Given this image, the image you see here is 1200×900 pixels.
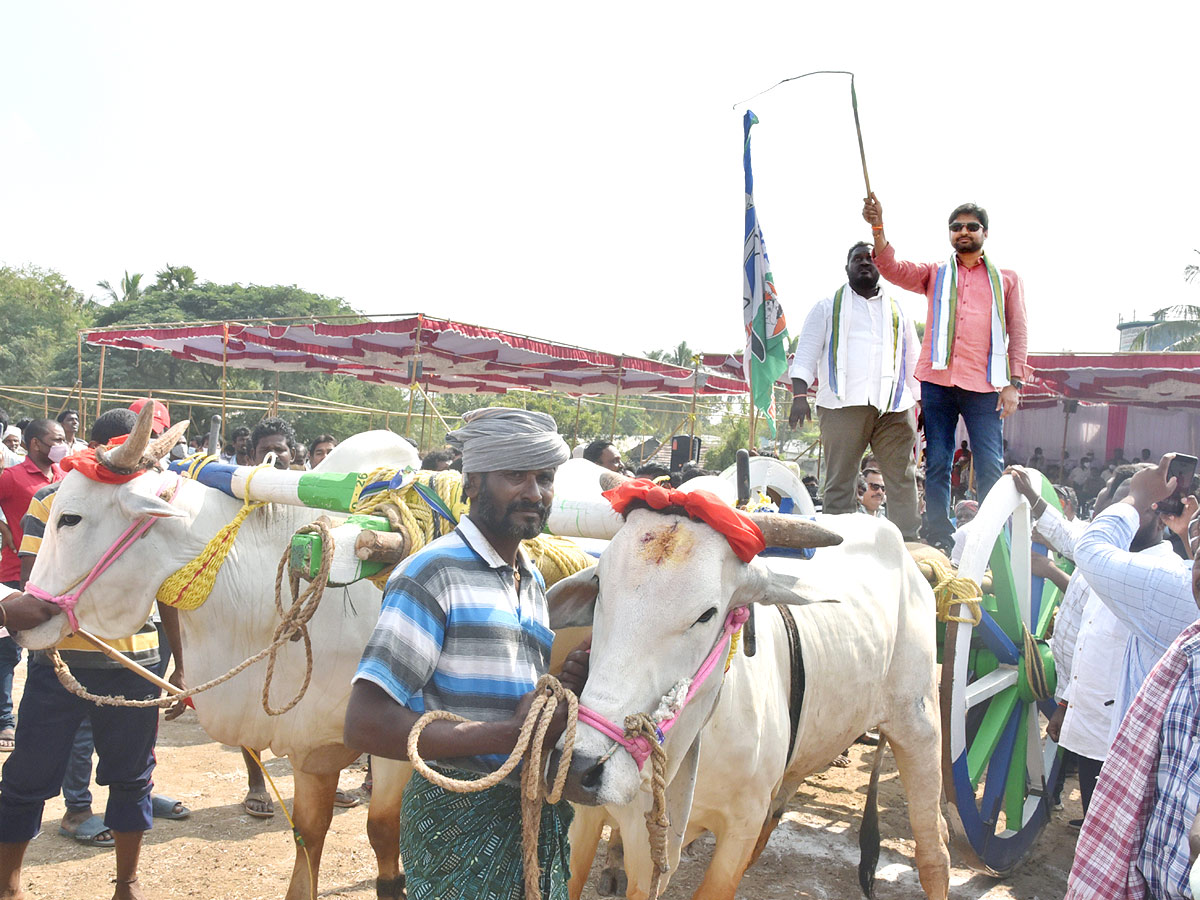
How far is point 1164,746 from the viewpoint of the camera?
2199mm

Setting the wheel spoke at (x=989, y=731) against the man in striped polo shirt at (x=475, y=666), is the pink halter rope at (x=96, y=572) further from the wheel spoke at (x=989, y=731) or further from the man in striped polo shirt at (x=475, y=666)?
the wheel spoke at (x=989, y=731)

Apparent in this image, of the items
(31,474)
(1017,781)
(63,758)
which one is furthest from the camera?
(31,474)

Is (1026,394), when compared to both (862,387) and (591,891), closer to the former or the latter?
(862,387)

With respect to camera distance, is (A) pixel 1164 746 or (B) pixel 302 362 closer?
(A) pixel 1164 746

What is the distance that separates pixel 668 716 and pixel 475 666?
46cm

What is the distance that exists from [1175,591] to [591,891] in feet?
9.94

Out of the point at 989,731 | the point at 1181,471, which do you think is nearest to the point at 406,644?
the point at 1181,471

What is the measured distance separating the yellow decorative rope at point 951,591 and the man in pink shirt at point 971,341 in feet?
2.53


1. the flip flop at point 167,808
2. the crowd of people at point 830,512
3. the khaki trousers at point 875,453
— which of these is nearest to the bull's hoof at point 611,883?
the crowd of people at point 830,512

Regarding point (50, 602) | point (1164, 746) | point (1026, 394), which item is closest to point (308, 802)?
point (50, 602)

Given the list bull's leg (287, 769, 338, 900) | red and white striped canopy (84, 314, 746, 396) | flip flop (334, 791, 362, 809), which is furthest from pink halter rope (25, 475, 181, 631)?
red and white striped canopy (84, 314, 746, 396)

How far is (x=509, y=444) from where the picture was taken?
6.57 ft

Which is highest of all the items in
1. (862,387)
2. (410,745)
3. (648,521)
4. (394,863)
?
(862,387)

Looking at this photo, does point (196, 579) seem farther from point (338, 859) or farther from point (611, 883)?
point (611, 883)
